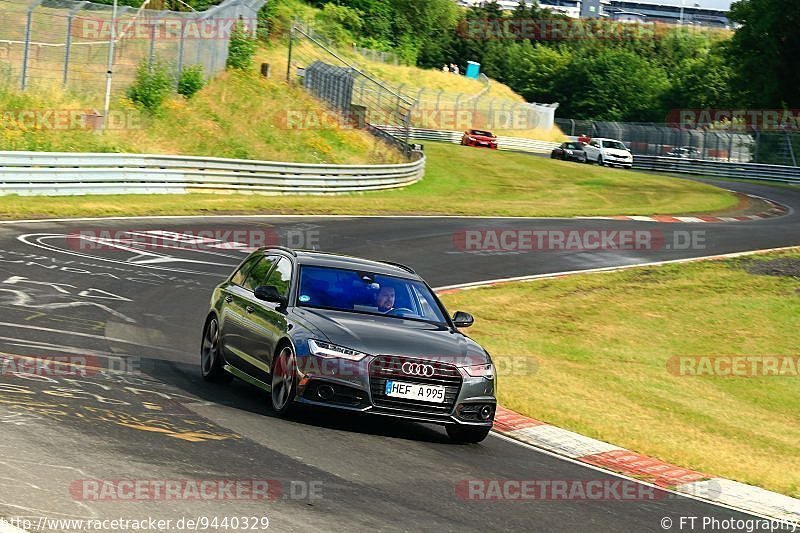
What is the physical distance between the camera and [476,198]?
146 ft

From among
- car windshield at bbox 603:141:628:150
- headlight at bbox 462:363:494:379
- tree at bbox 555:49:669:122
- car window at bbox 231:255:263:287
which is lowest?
headlight at bbox 462:363:494:379

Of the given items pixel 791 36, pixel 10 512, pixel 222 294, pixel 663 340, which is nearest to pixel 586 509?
pixel 10 512

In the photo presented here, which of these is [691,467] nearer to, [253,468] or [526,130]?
[253,468]

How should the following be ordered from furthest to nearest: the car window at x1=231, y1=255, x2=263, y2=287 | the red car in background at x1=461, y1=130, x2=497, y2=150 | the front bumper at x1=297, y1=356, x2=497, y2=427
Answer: the red car in background at x1=461, y1=130, x2=497, y2=150, the car window at x1=231, y1=255, x2=263, y2=287, the front bumper at x1=297, y1=356, x2=497, y2=427

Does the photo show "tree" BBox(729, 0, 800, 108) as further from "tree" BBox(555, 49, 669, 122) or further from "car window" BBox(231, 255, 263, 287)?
"car window" BBox(231, 255, 263, 287)

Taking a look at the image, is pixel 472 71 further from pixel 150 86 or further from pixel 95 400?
pixel 95 400

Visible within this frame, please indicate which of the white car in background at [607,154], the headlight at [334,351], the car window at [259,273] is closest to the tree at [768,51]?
the white car in background at [607,154]

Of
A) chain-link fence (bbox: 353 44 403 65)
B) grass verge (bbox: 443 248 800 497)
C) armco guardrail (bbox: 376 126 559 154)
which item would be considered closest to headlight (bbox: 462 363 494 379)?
grass verge (bbox: 443 248 800 497)

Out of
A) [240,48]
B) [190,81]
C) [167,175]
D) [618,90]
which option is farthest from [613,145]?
[618,90]

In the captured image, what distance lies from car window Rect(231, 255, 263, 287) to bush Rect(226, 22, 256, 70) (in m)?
36.0

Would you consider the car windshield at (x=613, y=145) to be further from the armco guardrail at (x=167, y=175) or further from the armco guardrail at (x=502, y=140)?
the armco guardrail at (x=167, y=175)

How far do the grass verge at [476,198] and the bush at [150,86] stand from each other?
7.08 m

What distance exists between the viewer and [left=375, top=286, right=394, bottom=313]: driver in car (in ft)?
37.0

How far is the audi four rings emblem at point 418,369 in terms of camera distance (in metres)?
10.1
